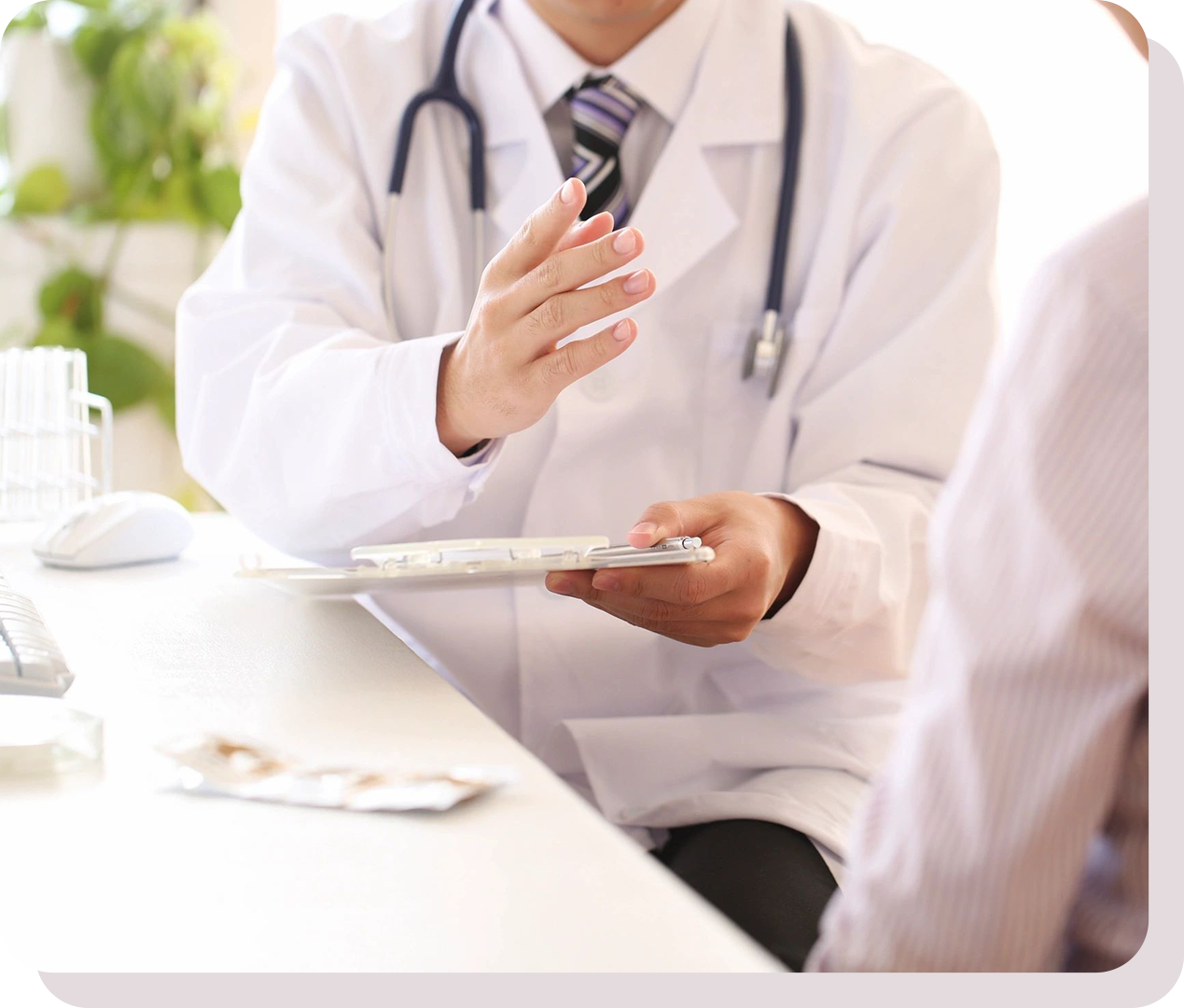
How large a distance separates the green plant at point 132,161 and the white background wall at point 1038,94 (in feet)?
3.48

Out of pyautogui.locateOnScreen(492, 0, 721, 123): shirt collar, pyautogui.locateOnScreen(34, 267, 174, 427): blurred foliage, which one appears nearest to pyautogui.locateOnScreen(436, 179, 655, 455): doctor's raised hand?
pyautogui.locateOnScreen(492, 0, 721, 123): shirt collar

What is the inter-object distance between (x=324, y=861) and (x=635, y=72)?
0.82m

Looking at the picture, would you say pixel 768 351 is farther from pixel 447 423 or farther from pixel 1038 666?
pixel 1038 666

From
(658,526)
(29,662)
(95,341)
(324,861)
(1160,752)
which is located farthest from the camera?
(95,341)

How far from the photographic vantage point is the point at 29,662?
620mm

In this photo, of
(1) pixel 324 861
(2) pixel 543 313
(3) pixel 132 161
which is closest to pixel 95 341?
(3) pixel 132 161

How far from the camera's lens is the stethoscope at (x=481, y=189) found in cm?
104

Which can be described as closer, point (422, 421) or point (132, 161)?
point (422, 421)

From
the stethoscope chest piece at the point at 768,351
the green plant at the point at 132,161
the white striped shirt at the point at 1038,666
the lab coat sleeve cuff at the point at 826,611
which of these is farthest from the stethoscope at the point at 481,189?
the green plant at the point at 132,161

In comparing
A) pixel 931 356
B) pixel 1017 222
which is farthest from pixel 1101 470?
pixel 1017 222

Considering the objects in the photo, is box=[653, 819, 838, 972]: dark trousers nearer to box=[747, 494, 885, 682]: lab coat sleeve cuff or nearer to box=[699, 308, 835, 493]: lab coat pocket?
box=[747, 494, 885, 682]: lab coat sleeve cuff

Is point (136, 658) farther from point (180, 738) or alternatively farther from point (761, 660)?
point (761, 660)

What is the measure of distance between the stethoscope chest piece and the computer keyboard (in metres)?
0.60

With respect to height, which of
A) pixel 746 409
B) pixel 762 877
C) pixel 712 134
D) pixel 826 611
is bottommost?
pixel 762 877
